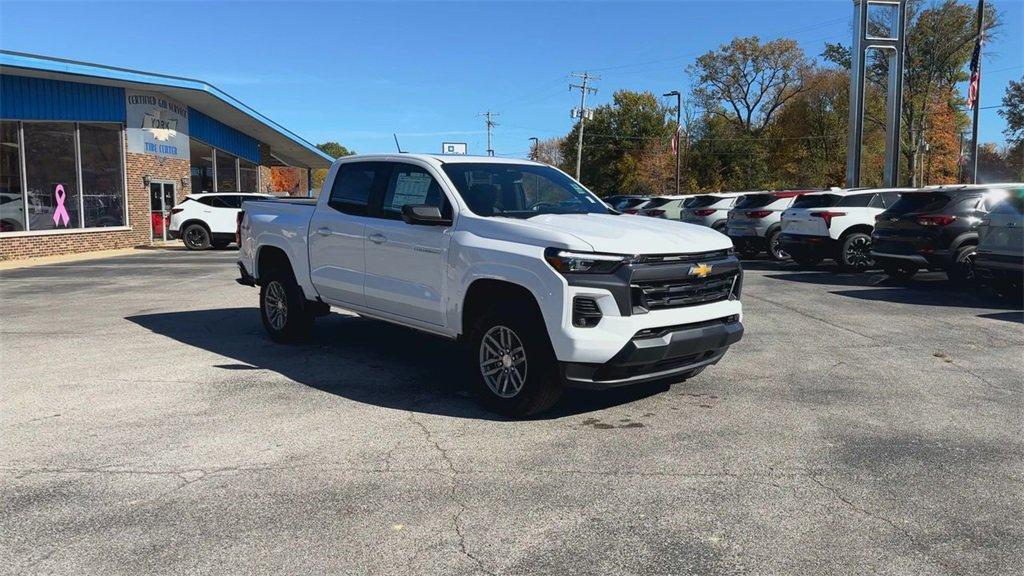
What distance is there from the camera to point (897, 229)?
12719mm

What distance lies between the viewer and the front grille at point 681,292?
5.17m

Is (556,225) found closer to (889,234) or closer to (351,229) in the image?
(351,229)

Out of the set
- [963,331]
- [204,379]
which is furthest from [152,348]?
[963,331]

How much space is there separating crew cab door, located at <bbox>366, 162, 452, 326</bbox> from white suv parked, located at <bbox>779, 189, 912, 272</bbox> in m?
10.9

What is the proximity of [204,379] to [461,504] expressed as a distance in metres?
3.65

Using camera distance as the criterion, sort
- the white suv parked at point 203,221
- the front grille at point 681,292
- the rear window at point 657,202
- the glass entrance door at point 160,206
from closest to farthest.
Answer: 1. the front grille at point 681,292
2. the rear window at point 657,202
3. the white suv parked at point 203,221
4. the glass entrance door at point 160,206

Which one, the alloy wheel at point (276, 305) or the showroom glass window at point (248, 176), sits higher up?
the showroom glass window at point (248, 176)

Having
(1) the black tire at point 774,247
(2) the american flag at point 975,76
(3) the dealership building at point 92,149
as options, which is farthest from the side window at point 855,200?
(3) the dealership building at point 92,149

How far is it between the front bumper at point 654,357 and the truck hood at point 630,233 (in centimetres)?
54

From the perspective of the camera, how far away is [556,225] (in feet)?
18.3

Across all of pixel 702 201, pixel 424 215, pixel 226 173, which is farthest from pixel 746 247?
pixel 226 173

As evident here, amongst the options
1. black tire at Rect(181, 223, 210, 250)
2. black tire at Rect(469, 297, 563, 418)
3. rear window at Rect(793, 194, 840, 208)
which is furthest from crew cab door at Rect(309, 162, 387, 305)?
black tire at Rect(181, 223, 210, 250)

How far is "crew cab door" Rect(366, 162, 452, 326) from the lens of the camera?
20.0ft

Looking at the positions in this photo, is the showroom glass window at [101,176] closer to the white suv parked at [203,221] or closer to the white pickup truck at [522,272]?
the white suv parked at [203,221]
